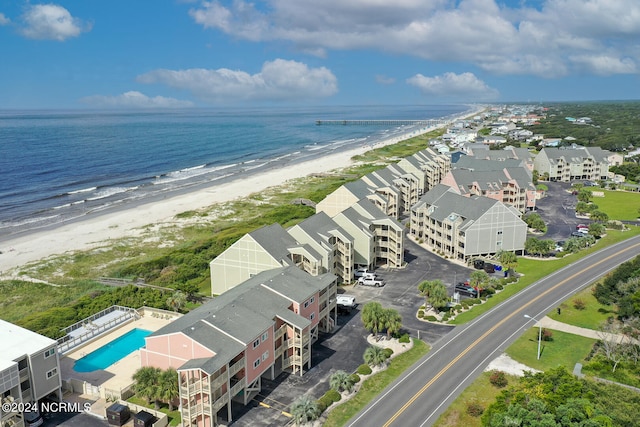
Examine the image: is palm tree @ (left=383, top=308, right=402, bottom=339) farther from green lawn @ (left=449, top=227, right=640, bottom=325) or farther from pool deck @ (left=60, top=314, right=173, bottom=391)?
pool deck @ (left=60, top=314, right=173, bottom=391)

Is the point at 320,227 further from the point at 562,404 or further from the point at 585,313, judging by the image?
the point at 562,404

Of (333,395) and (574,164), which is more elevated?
(574,164)

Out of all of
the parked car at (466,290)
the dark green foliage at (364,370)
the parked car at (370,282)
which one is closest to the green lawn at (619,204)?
the parked car at (466,290)

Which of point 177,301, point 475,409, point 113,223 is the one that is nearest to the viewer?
point 475,409

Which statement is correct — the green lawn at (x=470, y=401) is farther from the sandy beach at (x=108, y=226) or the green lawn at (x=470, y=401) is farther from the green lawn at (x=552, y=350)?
the sandy beach at (x=108, y=226)

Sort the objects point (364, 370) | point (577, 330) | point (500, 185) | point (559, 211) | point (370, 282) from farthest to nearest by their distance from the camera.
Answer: point (559, 211)
point (500, 185)
point (370, 282)
point (577, 330)
point (364, 370)

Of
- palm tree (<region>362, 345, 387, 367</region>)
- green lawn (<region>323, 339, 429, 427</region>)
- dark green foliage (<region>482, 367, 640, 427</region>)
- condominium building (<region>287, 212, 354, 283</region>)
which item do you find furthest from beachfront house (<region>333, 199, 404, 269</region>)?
A: dark green foliage (<region>482, 367, 640, 427</region>)

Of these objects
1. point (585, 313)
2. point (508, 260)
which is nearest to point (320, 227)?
point (508, 260)
